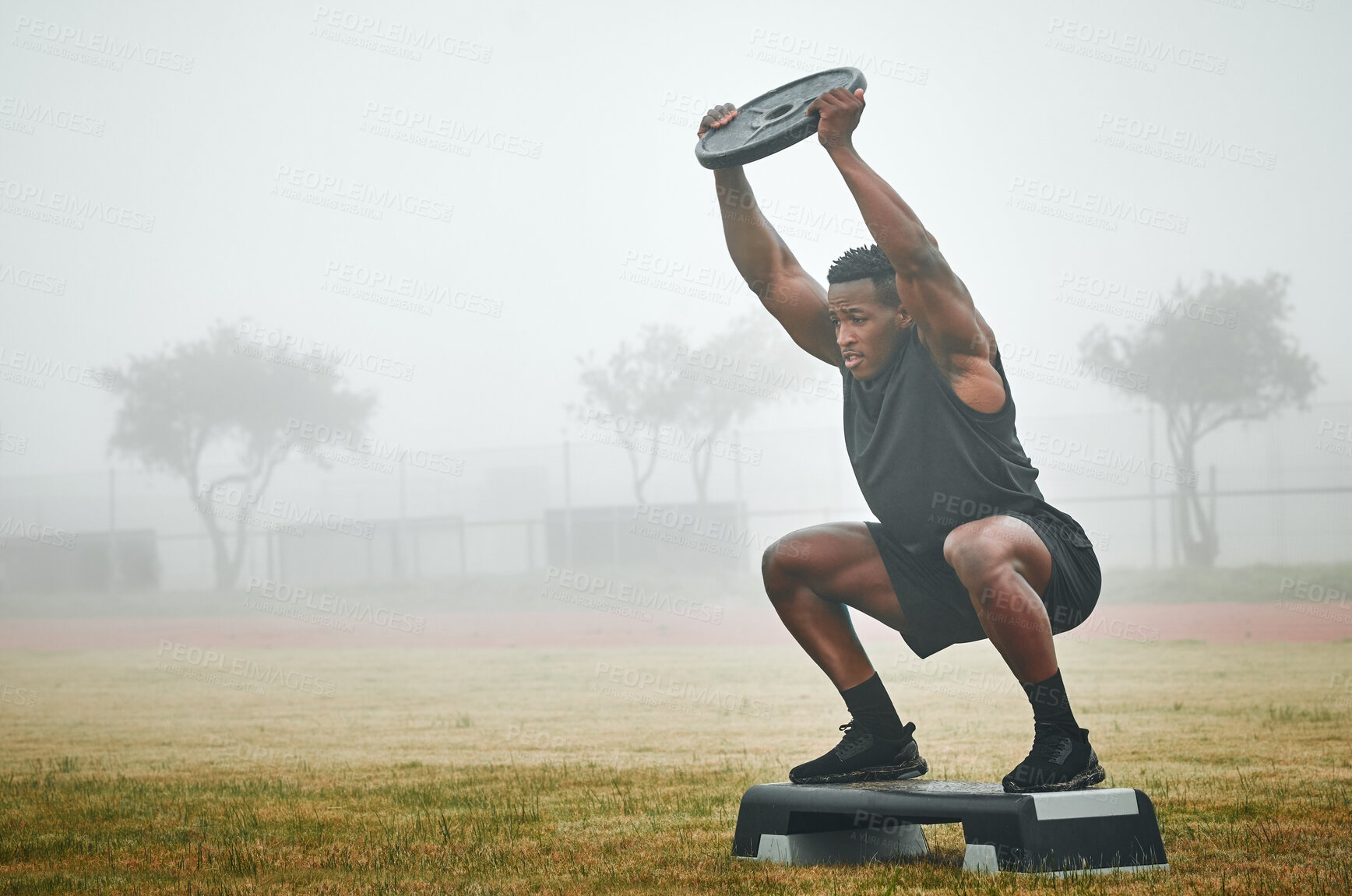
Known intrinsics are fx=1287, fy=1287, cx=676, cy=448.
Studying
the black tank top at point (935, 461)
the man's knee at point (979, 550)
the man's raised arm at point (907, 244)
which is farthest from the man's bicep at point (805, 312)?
the man's knee at point (979, 550)

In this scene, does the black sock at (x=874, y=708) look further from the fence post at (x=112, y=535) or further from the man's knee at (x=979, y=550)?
the fence post at (x=112, y=535)

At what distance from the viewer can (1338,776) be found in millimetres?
5469

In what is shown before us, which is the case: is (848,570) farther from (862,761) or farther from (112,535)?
(112,535)

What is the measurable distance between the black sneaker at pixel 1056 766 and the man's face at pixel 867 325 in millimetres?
1122

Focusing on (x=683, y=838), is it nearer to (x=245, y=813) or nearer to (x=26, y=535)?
(x=245, y=813)

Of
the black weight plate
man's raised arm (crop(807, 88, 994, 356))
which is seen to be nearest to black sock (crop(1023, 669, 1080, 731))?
man's raised arm (crop(807, 88, 994, 356))

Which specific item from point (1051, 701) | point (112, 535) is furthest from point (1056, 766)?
point (112, 535)

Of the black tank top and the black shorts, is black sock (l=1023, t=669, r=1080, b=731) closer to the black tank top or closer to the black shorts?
the black shorts

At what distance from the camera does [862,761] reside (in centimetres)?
392

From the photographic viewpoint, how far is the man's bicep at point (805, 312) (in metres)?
4.03

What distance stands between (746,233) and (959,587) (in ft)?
4.20

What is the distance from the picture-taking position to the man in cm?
339

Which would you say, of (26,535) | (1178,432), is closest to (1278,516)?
(1178,432)

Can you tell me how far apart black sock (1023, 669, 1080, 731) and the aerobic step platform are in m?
0.20
